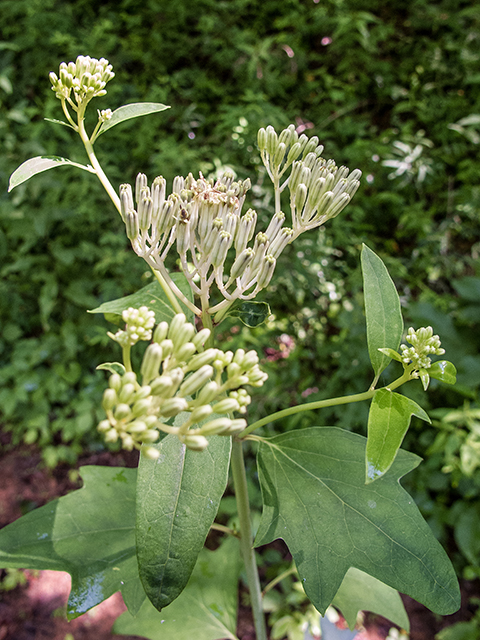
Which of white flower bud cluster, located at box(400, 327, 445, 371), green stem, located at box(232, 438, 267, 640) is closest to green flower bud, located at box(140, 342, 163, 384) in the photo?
green stem, located at box(232, 438, 267, 640)

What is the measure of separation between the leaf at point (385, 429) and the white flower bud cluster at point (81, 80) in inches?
27.5

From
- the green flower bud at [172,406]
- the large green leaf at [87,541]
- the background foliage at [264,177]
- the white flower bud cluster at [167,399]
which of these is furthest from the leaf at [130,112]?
the background foliage at [264,177]

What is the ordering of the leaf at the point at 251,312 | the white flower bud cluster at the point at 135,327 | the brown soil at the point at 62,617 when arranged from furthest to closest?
the brown soil at the point at 62,617
the leaf at the point at 251,312
the white flower bud cluster at the point at 135,327

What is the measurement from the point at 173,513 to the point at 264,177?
1.89 m

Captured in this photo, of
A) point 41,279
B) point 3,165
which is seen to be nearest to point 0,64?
point 3,165

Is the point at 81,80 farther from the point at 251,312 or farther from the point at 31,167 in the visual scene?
the point at 251,312

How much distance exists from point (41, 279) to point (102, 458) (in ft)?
3.96

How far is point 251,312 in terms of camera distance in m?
0.76

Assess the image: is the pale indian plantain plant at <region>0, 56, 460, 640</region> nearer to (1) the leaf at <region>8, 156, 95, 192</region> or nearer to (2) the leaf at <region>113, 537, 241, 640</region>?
(1) the leaf at <region>8, 156, 95, 192</region>

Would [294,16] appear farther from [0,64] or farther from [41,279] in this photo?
[41,279]

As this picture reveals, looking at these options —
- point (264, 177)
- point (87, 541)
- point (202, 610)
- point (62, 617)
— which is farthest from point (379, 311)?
point (62, 617)

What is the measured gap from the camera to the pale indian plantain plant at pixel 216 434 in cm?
61

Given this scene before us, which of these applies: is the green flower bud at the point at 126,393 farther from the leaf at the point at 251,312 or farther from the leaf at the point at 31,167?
the leaf at the point at 31,167

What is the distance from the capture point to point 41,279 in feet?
9.27
